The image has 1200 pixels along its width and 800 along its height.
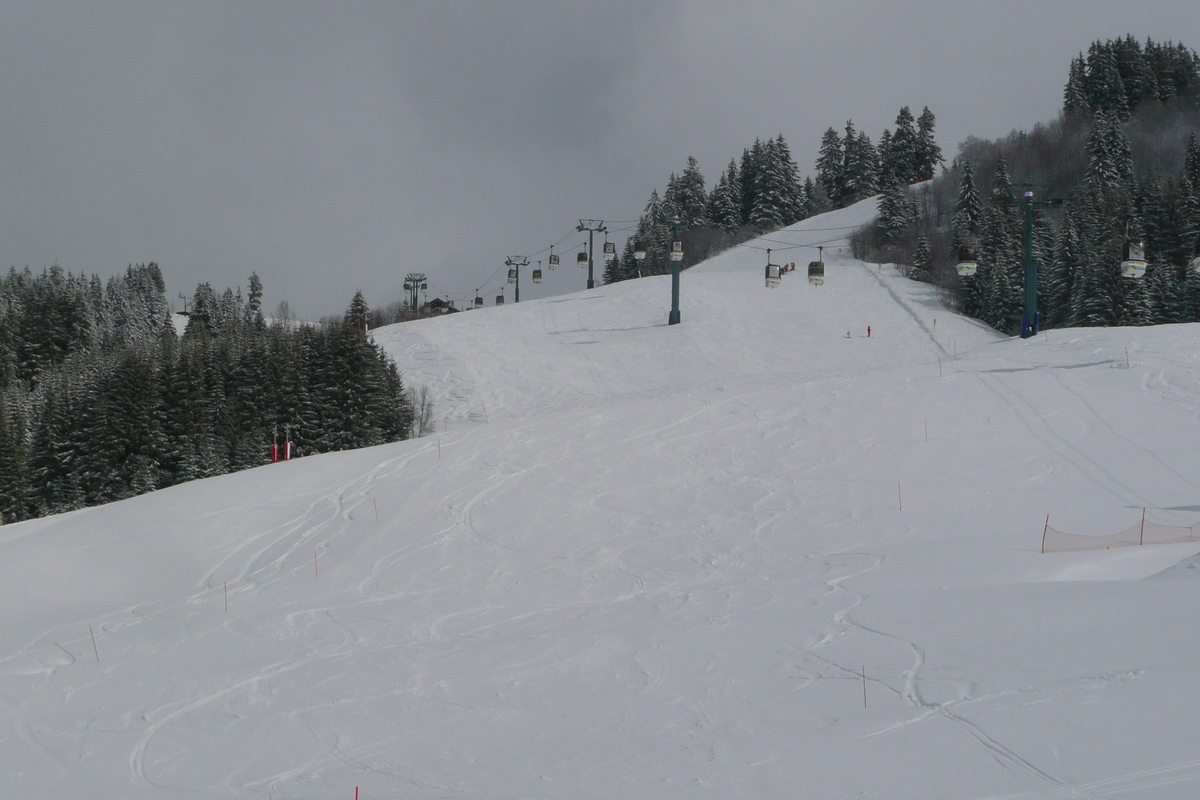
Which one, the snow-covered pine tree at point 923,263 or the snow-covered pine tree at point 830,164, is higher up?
the snow-covered pine tree at point 830,164

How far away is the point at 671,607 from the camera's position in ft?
45.1

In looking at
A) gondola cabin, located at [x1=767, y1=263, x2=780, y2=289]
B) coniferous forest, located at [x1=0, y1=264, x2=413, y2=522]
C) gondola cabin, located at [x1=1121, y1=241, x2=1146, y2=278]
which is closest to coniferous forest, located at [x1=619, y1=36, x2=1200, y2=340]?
gondola cabin, located at [x1=767, y1=263, x2=780, y2=289]

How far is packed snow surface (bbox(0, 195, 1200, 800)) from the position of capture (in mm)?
8344

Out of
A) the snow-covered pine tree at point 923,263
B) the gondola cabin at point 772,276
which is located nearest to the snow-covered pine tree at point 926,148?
the snow-covered pine tree at point 923,263

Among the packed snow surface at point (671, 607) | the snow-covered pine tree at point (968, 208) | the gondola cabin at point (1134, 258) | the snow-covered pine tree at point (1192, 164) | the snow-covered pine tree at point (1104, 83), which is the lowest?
the packed snow surface at point (671, 607)

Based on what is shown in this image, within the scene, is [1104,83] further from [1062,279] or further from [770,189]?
[1062,279]

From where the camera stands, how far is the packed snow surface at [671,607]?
8344mm

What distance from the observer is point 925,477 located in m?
19.3

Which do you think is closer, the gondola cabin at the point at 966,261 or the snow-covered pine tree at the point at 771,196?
the gondola cabin at the point at 966,261

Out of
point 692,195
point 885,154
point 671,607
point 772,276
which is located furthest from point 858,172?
point 671,607

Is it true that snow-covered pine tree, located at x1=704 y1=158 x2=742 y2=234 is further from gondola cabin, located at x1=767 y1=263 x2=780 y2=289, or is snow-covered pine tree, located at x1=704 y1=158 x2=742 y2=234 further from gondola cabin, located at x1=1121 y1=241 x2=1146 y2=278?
gondola cabin, located at x1=1121 y1=241 x2=1146 y2=278

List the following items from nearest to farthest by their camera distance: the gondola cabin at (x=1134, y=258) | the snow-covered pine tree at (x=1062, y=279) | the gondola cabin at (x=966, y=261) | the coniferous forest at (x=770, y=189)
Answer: the gondola cabin at (x=1134, y=258) → the gondola cabin at (x=966, y=261) → the snow-covered pine tree at (x=1062, y=279) → the coniferous forest at (x=770, y=189)

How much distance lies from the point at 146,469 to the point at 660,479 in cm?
A: 3620

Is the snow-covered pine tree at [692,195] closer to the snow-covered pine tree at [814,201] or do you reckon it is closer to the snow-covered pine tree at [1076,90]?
the snow-covered pine tree at [814,201]
